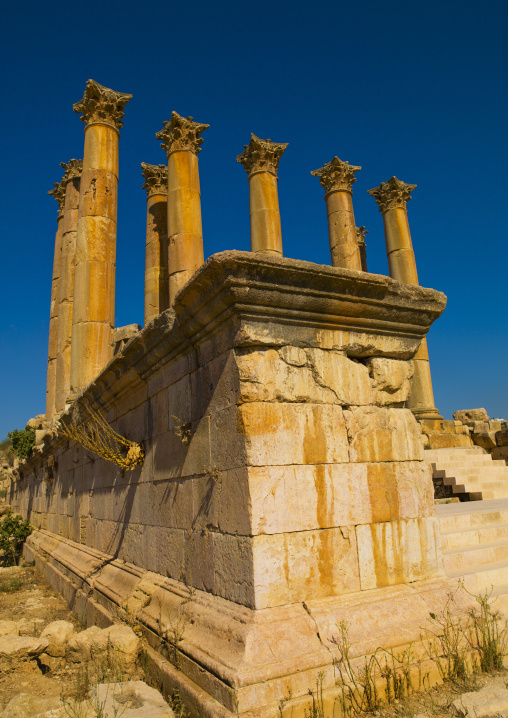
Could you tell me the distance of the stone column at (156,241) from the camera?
47.1ft

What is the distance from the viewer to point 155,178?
1484 centimetres

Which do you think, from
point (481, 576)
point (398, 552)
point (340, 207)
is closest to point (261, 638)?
point (398, 552)

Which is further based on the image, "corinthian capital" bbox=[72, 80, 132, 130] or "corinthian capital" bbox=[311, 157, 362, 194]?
"corinthian capital" bbox=[311, 157, 362, 194]

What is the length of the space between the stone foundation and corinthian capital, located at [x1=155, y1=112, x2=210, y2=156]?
362 inches

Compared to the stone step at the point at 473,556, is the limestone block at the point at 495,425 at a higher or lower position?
higher

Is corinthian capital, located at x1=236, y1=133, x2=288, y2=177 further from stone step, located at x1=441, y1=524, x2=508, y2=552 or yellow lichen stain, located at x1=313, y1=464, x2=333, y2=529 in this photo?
yellow lichen stain, located at x1=313, y1=464, x2=333, y2=529

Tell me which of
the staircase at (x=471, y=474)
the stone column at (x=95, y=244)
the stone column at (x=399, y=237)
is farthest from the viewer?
the stone column at (x=399, y=237)

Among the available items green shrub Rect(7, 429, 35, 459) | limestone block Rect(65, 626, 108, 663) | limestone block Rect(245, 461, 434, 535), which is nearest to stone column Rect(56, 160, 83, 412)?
green shrub Rect(7, 429, 35, 459)

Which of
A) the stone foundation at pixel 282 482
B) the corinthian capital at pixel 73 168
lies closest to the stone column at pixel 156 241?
the corinthian capital at pixel 73 168

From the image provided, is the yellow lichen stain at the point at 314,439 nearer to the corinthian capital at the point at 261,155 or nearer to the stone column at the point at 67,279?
the stone column at the point at 67,279

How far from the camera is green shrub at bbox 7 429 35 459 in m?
15.5

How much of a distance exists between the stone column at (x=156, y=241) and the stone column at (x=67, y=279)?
1.96 m

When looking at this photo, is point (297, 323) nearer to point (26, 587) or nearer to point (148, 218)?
point (26, 587)

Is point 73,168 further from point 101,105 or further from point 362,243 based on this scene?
point 362,243
